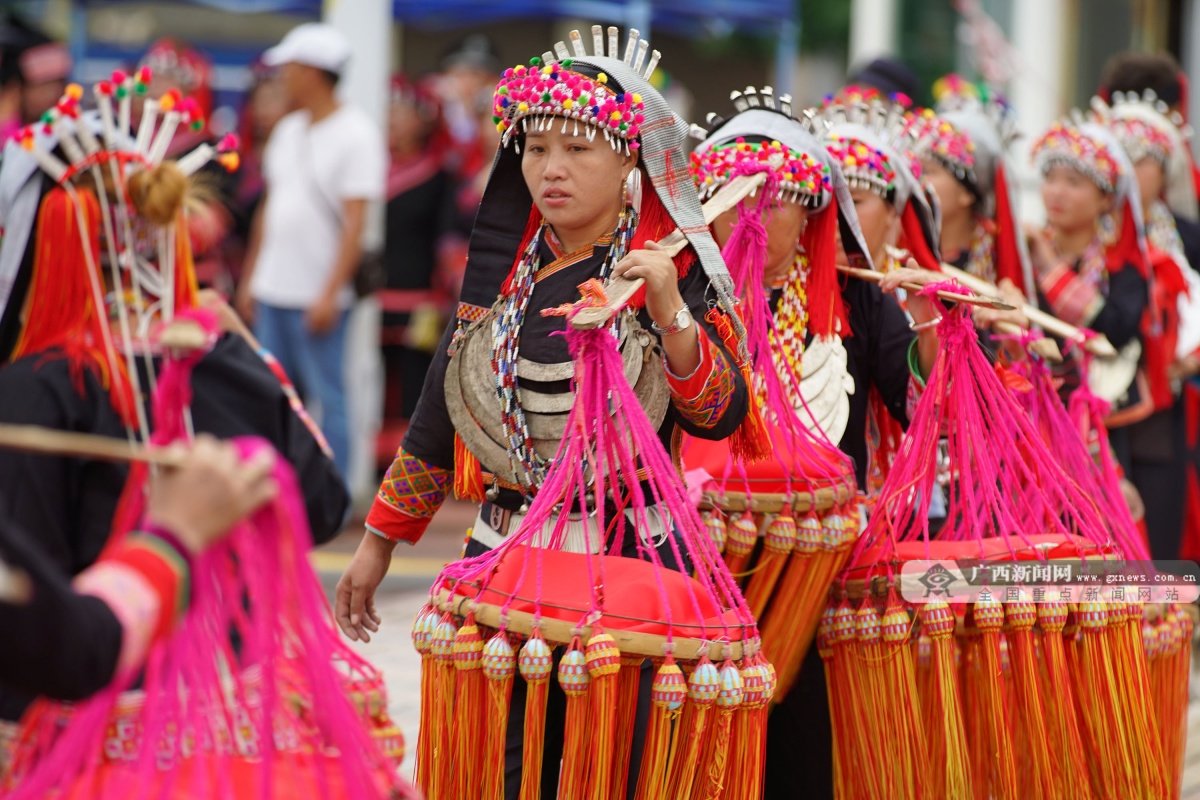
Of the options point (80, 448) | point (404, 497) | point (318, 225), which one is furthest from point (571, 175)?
point (318, 225)

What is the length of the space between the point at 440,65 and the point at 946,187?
304 inches

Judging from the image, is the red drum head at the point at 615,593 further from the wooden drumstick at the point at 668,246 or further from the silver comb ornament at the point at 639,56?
the silver comb ornament at the point at 639,56

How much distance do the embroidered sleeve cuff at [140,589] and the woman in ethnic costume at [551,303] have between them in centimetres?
109

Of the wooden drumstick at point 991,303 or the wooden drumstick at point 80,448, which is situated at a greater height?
the wooden drumstick at point 991,303

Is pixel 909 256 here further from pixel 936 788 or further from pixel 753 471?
A: pixel 936 788

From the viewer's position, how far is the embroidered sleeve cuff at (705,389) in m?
3.02

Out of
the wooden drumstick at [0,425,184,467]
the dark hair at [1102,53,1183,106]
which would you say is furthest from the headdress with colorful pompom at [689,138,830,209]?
the dark hair at [1102,53,1183,106]

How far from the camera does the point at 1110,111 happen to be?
6707mm

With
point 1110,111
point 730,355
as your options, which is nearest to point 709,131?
point 730,355

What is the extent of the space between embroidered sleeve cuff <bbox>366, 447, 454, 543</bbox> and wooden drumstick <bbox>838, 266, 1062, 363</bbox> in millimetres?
1205

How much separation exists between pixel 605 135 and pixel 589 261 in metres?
0.24

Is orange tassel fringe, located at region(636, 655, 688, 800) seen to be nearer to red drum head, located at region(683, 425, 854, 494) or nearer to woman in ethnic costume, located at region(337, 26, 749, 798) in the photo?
woman in ethnic costume, located at region(337, 26, 749, 798)

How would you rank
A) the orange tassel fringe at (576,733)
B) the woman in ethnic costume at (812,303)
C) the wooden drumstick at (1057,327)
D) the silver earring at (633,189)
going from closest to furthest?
→ the orange tassel fringe at (576,733), the silver earring at (633,189), the woman in ethnic costume at (812,303), the wooden drumstick at (1057,327)

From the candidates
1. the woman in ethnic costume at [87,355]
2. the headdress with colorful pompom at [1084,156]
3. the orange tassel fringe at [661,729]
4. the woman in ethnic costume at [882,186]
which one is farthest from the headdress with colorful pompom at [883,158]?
the orange tassel fringe at [661,729]
